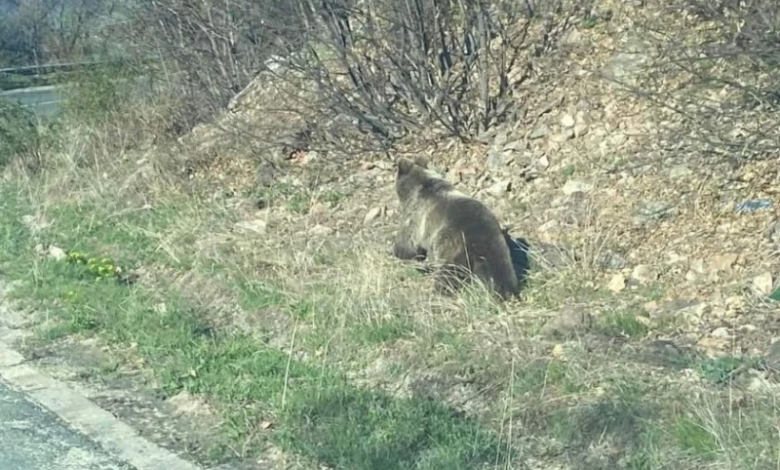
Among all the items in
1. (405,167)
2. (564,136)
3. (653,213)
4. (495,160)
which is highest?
(405,167)

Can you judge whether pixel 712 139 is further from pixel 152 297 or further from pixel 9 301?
pixel 9 301

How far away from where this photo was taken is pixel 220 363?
751 centimetres

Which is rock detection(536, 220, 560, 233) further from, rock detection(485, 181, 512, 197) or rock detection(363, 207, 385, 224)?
rock detection(363, 207, 385, 224)

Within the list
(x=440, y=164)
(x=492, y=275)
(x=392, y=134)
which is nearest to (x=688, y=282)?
(x=492, y=275)

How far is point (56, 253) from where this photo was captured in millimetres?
10523

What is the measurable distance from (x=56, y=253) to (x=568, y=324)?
5.06 meters

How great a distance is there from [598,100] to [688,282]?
323cm

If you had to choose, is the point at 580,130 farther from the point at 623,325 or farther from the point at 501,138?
the point at 623,325

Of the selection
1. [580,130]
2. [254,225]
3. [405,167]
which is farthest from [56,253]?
[580,130]

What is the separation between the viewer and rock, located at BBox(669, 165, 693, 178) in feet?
30.6

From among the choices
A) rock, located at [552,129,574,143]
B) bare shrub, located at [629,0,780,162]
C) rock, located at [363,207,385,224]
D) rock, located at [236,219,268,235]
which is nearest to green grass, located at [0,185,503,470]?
rock, located at [236,219,268,235]

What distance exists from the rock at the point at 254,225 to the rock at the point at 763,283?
433cm

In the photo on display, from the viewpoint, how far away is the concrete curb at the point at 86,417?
6.23 meters

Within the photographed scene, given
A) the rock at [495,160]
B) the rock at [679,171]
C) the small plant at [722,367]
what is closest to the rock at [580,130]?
the rock at [495,160]
